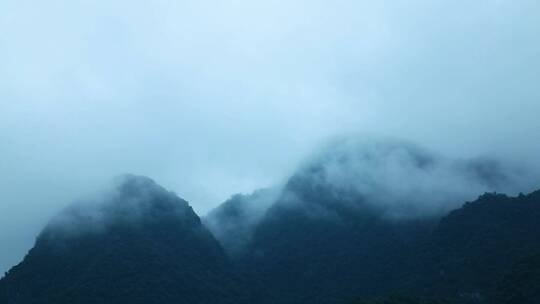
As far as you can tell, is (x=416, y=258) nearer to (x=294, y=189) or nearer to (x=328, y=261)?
(x=328, y=261)

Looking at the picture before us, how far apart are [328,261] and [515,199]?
66.7ft

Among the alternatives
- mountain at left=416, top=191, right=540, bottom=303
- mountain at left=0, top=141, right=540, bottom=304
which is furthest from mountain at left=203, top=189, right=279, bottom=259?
mountain at left=416, top=191, right=540, bottom=303

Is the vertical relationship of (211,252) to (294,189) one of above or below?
below

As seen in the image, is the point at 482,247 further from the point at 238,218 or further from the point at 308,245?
the point at 238,218

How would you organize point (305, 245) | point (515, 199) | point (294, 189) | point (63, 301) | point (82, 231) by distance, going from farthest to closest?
point (294, 189), point (305, 245), point (82, 231), point (515, 199), point (63, 301)

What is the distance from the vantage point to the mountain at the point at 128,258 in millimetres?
70375

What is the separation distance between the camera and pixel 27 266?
76500mm

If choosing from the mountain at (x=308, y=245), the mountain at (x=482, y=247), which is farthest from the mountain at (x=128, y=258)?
the mountain at (x=482, y=247)

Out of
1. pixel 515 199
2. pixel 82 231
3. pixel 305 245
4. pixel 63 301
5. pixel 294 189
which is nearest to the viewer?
pixel 63 301

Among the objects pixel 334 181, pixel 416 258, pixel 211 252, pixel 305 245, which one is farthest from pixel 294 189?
pixel 416 258

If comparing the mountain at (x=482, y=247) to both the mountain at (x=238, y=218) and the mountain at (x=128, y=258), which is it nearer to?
the mountain at (x=128, y=258)

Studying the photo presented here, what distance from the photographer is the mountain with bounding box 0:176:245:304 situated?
231ft

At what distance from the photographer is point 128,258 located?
74125 mm

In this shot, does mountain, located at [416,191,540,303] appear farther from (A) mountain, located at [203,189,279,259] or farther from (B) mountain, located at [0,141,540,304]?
(A) mountain, located at [203,189,279,259]
